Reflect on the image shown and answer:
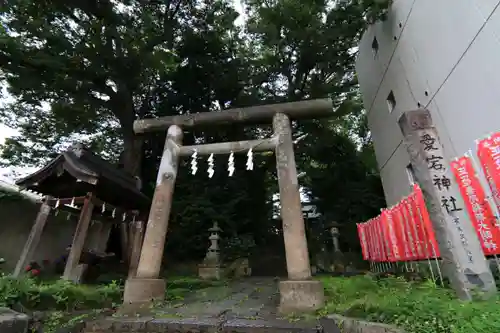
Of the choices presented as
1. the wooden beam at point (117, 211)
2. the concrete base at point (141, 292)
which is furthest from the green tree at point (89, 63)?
the concrete base at point (141, 292)

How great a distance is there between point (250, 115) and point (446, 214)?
4.57 m

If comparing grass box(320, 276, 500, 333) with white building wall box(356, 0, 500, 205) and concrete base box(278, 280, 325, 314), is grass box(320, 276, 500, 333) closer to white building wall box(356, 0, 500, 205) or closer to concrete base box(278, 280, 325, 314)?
concrete base box(278, 280, 325, 314)

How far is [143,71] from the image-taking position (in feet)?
38.3

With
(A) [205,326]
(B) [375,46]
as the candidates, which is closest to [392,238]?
(A) [205,326]

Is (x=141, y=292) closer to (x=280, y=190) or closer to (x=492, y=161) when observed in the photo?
(x=280, y=190)

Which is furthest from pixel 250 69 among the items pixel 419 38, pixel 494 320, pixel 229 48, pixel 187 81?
pixel 494 320

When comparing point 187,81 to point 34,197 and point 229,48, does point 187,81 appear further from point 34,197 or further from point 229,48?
point 34,197

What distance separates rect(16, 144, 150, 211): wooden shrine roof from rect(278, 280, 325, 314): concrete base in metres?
5.57

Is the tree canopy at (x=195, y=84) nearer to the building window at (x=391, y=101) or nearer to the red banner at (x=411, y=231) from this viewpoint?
the building window at (x=391, y=101)

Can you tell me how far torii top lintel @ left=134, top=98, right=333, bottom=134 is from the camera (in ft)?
22.2

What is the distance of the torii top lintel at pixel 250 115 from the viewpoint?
22.2 ft

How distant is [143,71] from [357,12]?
8939 millimetres

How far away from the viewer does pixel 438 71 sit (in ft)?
25.1

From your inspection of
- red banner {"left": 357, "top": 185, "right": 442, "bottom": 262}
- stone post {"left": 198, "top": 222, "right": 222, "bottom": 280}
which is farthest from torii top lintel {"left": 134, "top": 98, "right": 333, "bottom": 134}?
stone post {"left": 198, "top": 222, "right": 222, "bottom": 280}
